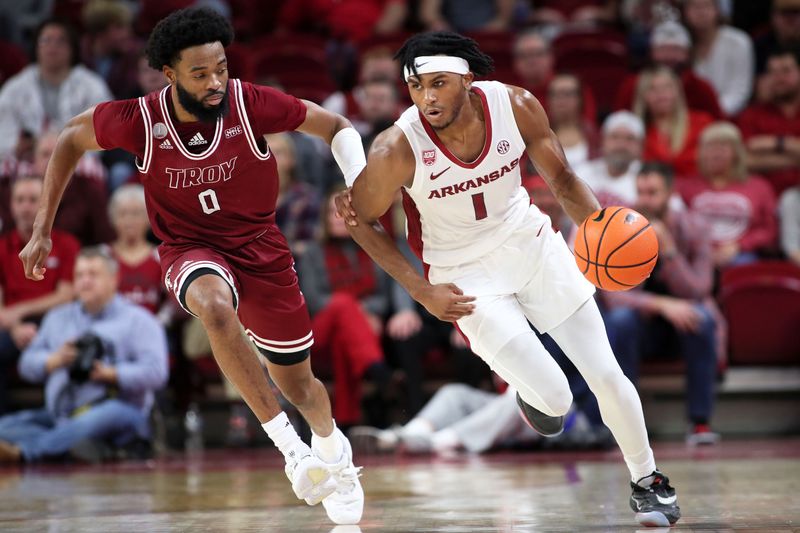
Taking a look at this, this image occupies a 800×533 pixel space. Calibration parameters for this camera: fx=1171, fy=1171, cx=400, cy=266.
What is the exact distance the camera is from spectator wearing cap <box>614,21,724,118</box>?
9.44 meters

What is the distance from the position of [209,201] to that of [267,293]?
45 centimetres

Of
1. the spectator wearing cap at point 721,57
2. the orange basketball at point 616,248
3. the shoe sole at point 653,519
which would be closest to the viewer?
the shoe sole at point 653,519

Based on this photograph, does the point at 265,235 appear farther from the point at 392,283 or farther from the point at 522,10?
the point at 522,10

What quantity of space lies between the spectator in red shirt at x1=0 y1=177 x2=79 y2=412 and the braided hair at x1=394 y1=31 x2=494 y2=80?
424 cm

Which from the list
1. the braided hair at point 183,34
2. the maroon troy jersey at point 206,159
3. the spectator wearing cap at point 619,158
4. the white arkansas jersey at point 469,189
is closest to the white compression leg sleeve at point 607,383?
the white arkansas jersey at point 469,189

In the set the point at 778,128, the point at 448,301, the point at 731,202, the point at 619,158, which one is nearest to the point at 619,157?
the point at 619,158

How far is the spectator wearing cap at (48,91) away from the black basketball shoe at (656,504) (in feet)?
20.3

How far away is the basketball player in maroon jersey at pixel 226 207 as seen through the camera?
450cm

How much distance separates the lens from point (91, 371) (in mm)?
7426

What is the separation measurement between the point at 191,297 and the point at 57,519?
1.11 m

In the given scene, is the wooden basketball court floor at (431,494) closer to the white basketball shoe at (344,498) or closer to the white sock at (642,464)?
the white basketball shoe at (344,498)

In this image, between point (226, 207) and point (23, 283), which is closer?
point (226, 207)

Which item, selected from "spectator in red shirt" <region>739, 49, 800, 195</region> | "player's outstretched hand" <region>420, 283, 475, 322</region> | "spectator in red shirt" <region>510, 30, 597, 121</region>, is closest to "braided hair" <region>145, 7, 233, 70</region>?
"player's outstretched hand" <region>420, 283, 475, 322</region>

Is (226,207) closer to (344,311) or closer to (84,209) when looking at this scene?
(344,311)
